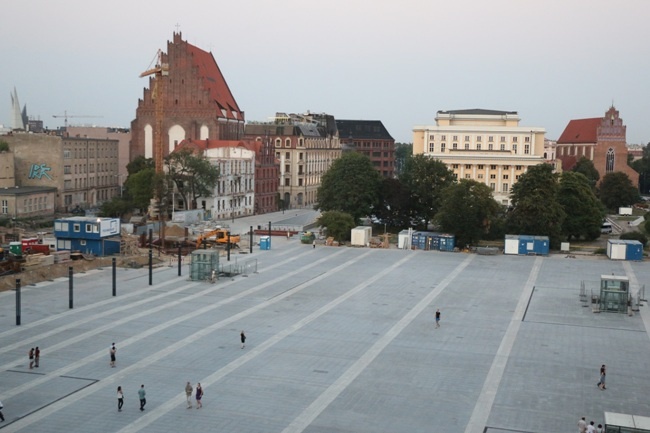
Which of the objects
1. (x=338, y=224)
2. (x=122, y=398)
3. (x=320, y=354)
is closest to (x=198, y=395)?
(x=122, y=398)

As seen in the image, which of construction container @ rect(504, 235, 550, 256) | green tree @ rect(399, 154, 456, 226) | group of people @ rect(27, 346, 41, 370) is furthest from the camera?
green tree @ rect(399, 154, 456, 226)

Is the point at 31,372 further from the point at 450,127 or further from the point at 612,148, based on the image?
the point at 612,148

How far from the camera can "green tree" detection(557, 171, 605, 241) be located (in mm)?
81375

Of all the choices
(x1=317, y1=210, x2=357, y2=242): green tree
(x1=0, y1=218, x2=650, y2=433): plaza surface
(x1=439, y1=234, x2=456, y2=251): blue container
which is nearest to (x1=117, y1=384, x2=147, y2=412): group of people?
(x1=0, y1=218, x2=650, y2=433): plaza surface

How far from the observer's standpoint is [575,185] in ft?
Answer: 268

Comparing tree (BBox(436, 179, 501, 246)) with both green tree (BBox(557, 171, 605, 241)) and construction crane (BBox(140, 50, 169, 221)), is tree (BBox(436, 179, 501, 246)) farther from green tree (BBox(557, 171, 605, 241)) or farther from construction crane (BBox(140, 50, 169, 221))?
construction crane (BBox(140, 50, 169, 221))

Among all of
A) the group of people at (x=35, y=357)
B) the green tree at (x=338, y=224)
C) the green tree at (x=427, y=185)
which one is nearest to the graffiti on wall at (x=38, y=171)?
the green tree at (x=338, y=224)

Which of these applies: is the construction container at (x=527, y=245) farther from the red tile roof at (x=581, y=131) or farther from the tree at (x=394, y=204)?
the red tile roof at (x=581, y=131)

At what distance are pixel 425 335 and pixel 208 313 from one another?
12.5 metres

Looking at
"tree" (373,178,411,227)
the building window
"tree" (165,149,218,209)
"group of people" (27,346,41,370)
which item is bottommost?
"group of people" (27,346,41,370)

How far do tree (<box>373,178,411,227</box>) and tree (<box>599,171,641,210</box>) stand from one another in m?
50.7

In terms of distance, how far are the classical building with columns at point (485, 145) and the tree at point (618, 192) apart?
16400 mm

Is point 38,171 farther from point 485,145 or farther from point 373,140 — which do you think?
point 373,140

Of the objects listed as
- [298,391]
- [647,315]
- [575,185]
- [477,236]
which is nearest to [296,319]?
[298,391]
